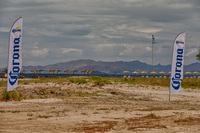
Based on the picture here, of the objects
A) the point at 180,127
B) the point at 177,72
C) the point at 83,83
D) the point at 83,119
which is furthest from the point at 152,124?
the point at 83,83

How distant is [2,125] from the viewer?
1312 cm

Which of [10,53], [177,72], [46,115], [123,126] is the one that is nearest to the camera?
[123,126]

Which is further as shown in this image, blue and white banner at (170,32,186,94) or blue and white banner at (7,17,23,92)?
blue and white banner at (170,32,186,94)

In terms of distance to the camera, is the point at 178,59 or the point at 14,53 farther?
the point at 178,59

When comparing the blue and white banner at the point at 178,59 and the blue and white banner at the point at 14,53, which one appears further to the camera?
the blue and white banner at the point at 178,59

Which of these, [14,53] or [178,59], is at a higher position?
[14,53]

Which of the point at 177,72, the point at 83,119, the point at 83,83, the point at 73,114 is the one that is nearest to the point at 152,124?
the point at 83,119

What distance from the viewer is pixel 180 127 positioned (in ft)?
42.1

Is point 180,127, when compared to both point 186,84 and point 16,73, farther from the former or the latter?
point 186,84

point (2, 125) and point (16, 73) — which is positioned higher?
point (16, 73)

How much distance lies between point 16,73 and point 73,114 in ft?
17.2

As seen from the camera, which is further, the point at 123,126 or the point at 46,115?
the point at 46,115

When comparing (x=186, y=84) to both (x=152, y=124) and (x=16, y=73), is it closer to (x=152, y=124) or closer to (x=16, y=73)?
(x=16, y=73)

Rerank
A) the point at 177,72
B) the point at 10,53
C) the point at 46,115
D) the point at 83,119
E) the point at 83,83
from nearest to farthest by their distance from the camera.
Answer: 1. the point at 83,119
2. the point at 46,115
3. the point at 10,53
4. the point at 177,72
5. the point at 83,83
